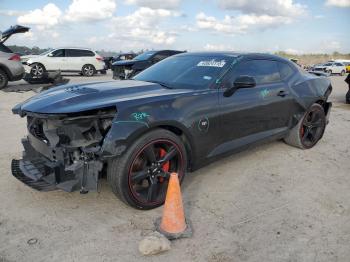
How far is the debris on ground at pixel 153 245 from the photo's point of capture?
2.88 meters

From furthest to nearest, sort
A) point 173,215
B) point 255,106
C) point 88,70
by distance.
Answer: point 88,70 → point 255,106 → point 173,215

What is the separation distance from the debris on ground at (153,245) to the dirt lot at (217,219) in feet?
0.18

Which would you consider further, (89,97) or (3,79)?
(3,79)

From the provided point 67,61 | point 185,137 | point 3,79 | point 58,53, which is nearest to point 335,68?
point 67,61

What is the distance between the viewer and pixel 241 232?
3246mm

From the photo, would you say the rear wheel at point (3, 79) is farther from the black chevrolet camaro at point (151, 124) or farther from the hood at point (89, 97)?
the hood at point (89, 97)

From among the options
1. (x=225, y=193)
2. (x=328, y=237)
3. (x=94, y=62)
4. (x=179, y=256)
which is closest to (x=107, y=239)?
(x=179, y=256)

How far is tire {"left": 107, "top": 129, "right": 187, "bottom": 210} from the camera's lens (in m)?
3.31

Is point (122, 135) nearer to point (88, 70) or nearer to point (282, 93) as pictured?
point (282, 93)

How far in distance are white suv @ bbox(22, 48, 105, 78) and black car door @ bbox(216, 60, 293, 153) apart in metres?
15.2

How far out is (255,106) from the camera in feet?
14.9

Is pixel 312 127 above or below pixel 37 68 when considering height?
below

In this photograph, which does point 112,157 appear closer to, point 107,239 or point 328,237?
point 107,239

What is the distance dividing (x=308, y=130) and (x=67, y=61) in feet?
52.6
